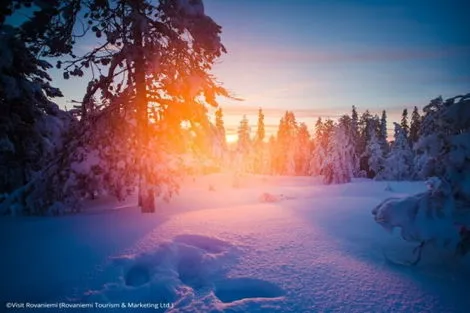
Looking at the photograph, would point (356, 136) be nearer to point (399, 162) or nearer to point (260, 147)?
point (399, 162)

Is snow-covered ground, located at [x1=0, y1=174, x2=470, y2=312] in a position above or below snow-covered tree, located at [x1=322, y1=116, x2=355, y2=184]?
below

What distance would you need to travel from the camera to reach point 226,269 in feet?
16.9

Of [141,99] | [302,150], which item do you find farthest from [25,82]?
[302,150]

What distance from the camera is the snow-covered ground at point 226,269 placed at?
4254 millimetres

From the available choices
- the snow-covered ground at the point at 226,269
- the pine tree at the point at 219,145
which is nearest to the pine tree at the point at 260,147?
the pine tree at the point at 219,145

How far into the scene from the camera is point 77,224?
26.5 ft

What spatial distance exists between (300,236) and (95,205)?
9.57m

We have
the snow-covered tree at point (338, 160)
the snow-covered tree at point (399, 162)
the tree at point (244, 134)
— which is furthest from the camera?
the tree at point (244, 134)

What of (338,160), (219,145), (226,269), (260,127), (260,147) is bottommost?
(226,269)

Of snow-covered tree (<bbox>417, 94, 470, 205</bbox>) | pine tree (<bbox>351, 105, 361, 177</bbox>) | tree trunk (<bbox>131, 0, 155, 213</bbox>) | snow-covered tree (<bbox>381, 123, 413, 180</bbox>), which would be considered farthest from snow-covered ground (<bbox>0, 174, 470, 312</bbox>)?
pine tree (<bbox>351, 105, 361, 177</bbox>)

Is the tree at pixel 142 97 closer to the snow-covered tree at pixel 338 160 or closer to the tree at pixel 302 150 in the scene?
the snow-covered tree at pixel 338 160

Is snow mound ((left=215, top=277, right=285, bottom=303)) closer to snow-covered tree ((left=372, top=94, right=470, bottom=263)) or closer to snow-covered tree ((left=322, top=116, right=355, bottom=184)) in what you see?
snow-covered tree ((left=372, top=94, right=470, bottom=263))

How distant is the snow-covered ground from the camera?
425cm

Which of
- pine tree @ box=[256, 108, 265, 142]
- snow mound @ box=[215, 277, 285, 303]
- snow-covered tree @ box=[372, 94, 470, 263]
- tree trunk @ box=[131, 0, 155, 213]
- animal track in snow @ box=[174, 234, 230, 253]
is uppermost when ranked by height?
pine tree @ box=[256, 108, 265, 142]
